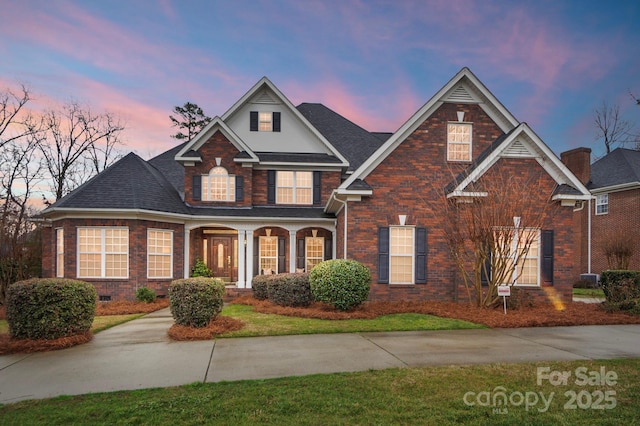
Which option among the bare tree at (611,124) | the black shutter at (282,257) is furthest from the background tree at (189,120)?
the bare tree at (611,124)

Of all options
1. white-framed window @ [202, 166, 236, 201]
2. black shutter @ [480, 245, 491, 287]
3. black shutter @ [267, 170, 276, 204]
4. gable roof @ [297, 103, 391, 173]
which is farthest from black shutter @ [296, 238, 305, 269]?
black shutter @ [480, 245, 491, 287]

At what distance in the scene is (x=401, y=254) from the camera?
13.0 metres

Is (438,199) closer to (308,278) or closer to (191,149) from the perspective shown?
(308,278)

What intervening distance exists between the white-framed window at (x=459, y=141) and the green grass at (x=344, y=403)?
9229mm

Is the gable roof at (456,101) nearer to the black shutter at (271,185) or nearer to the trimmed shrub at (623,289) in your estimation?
the trimmed shrub at (623,289)

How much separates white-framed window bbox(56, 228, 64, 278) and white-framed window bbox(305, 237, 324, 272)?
33.9ft

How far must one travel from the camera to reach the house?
12797 millimetres

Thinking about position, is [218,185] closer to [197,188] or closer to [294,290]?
[197,188]

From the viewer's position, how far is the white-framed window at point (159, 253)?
15295 mm

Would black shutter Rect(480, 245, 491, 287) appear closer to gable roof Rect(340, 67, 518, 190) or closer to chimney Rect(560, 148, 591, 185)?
gable roof Rect(340, 67, 518, 190)

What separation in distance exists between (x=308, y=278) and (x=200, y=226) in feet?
22.8

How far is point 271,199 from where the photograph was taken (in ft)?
60.2

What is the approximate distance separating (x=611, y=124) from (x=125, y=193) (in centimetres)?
4193

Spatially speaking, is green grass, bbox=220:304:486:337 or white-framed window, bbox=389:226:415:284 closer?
green grass, bbox=220:304:486:337
